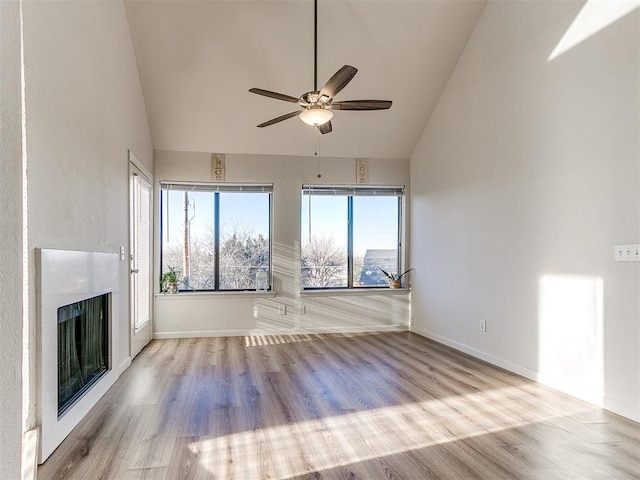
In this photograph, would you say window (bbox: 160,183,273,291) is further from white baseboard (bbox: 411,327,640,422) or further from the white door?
white baseboard (bbox: 411,327,640,422)

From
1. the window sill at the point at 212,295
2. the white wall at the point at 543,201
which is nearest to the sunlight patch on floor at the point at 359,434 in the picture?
the white wall at the point at 543,201

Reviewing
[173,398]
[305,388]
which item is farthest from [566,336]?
[173,398]

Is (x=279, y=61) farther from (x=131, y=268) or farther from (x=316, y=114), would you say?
(x=131, y=268)

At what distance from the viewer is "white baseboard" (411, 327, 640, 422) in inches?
101

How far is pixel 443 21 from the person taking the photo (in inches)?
161

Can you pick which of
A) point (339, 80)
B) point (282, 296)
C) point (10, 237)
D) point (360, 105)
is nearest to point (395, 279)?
point (282, 296)

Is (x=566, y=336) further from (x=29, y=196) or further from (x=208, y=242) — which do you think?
(x=208, y=242)

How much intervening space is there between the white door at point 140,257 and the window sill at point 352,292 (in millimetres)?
2015

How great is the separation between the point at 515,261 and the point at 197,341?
12.5 feet

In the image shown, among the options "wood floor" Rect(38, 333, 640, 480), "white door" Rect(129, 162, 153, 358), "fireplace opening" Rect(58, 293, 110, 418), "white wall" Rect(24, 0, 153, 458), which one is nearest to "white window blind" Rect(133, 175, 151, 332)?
"white door" Rect(129, 162, 153, 358)

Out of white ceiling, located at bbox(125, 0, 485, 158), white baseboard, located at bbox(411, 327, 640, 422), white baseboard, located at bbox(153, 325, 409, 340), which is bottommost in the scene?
white baseboard, located at bbox(153, 325, 409, 340)

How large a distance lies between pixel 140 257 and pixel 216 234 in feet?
3.77

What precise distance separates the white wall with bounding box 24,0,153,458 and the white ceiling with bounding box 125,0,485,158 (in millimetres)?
425

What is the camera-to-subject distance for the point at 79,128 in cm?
260
